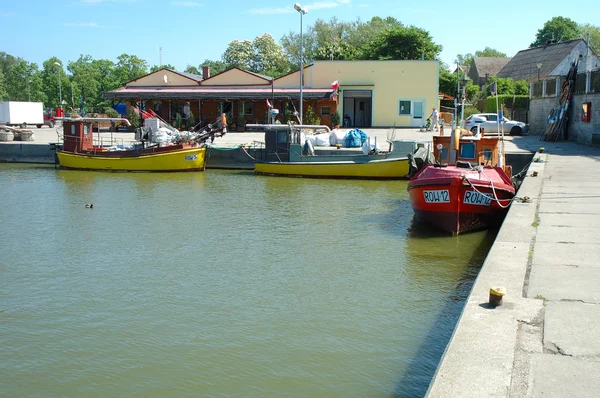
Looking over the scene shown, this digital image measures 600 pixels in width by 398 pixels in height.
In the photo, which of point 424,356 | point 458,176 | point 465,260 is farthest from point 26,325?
point 458,176

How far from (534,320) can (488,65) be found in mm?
80694

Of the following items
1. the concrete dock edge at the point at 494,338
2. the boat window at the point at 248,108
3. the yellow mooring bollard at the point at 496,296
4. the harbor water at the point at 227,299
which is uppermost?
the boat window at the point at 248,108

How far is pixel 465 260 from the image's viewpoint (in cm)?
1280

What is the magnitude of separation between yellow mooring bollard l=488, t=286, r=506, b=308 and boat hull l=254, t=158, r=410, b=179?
17839 millimetres

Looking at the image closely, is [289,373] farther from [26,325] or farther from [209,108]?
[209,108]

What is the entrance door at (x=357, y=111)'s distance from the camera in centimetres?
4625

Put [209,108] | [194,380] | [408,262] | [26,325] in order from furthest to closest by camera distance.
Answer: [209,108]
[408,262]
[26,325]
[194,380]

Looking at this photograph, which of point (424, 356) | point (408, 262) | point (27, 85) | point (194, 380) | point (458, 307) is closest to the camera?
point (194, 380)

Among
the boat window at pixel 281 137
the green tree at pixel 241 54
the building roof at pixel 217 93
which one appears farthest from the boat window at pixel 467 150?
the green tree at pixel 241 54

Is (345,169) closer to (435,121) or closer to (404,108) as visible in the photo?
(435,121)

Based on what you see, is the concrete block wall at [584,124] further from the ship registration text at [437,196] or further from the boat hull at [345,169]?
the ship registration text at [437,196]

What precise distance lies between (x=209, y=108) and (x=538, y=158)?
27.5 m

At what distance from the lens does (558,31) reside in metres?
95.5

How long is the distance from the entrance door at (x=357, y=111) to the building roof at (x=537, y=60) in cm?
1464
